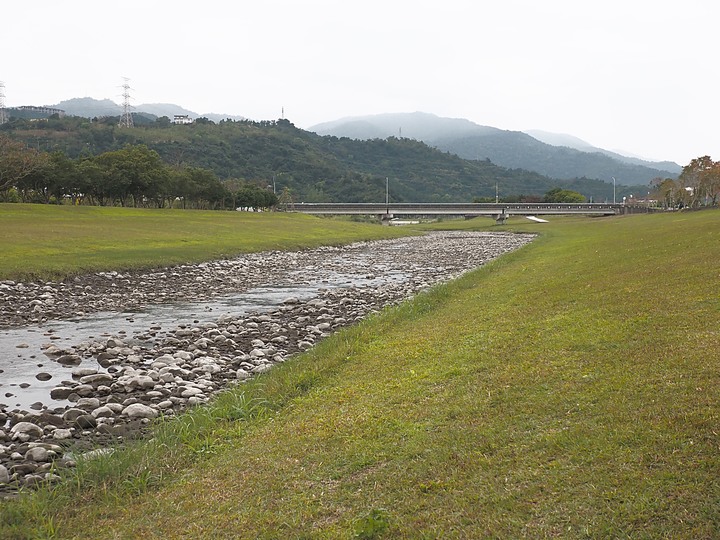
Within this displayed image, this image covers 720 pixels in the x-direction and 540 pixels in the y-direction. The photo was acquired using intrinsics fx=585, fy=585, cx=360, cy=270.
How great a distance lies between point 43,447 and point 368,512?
4886 millimetres

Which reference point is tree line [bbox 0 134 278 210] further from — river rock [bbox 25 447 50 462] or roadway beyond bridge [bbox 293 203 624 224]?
river rock [bbox 25 447 50 462]

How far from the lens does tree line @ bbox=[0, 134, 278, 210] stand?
6791cm

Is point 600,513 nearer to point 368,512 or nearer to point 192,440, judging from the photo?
point 368,512

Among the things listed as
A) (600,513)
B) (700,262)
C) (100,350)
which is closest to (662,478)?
(600,513)

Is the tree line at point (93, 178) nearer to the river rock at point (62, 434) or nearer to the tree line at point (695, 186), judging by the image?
the river rock at point (62, 434)

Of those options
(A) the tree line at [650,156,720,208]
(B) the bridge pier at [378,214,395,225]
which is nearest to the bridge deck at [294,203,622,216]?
(B) the bridge pier at [378,214,395,225]

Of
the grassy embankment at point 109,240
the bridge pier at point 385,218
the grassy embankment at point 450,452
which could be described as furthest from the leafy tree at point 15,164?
the bridge pier at point 385,218

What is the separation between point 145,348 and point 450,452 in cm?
970

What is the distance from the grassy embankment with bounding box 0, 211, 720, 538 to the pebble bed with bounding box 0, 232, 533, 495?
1.05 meters

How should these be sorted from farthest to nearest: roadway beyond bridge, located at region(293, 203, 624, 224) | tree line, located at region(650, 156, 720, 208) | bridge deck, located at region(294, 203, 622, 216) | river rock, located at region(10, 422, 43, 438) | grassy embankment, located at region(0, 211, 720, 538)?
1. roadway beyond bridge, located at region(293, 203, 624, 224)
2. bridge deck, located at region(294, 203, 622, 216)
3. tree line, located at region(650, 156, 720, 208)
4. river rock, located at region(10, 422, 43, 438)
5. grassy embankment, located at region(0, 211, 720, 538)

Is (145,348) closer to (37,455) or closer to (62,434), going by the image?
(62,434)

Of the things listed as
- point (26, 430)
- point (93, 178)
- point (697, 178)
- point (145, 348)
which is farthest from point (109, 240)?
point (697, 178)

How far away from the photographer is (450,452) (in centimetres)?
617

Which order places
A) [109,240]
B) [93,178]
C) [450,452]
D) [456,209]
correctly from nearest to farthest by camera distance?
[450,452]
[109,240]
[93,178]
[456,209]
